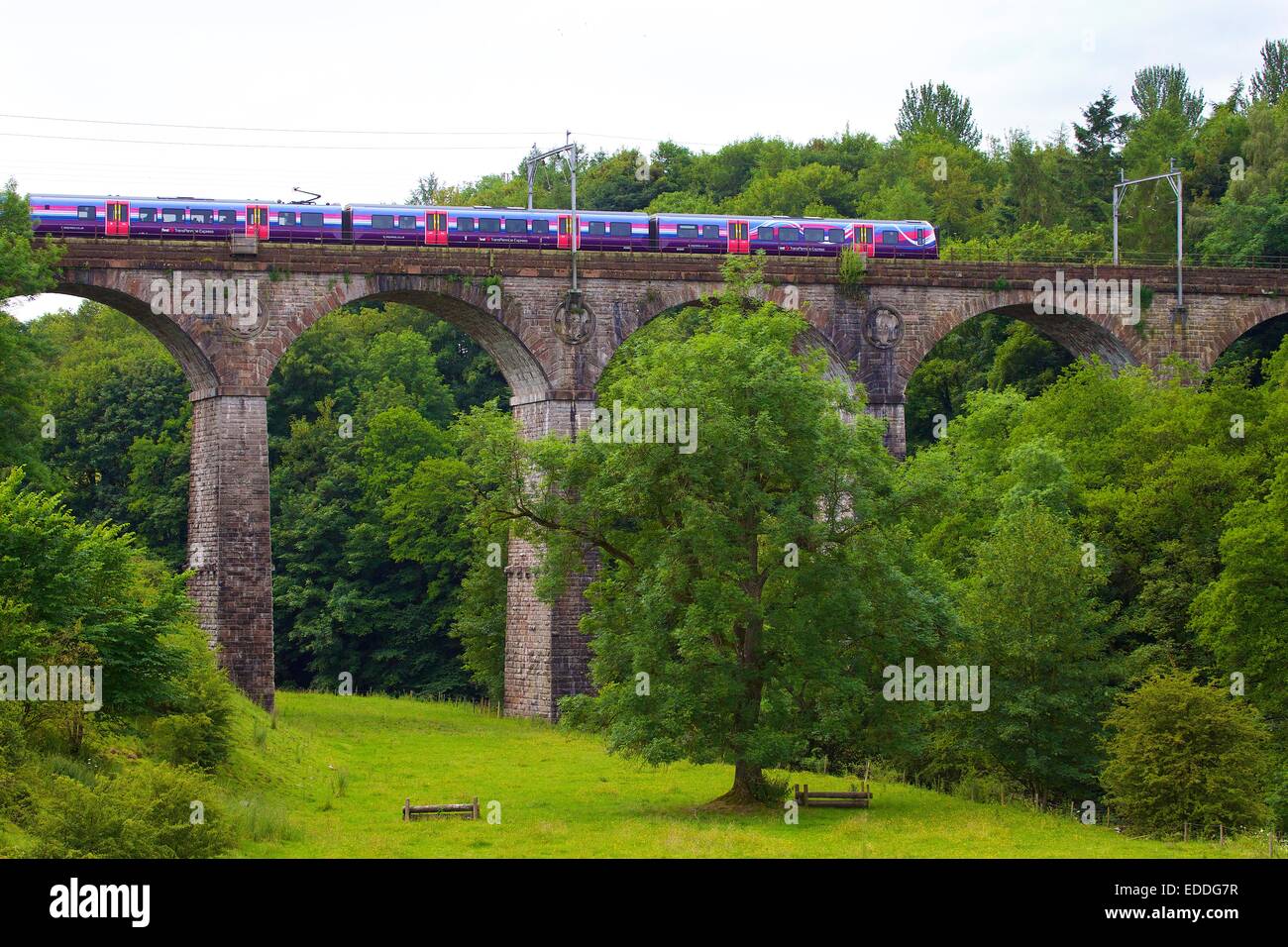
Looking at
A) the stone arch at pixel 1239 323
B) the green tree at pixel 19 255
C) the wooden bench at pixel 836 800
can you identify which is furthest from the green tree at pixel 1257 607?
the green tree at pixel 19 255

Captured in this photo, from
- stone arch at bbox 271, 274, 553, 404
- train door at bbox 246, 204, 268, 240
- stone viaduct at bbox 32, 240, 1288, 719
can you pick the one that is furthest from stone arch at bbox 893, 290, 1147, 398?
train door at bbox 246, 204, 268, 240

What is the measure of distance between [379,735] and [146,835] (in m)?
24.4

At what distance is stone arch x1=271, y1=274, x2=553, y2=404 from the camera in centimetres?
4997

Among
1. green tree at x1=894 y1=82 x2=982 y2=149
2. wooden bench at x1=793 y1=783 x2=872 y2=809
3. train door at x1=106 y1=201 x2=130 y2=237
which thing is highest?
green tree at x1=894 y1=82 x2=982 y2=149

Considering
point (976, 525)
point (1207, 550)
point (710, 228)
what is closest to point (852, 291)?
point (710, 228)

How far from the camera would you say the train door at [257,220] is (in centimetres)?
5234

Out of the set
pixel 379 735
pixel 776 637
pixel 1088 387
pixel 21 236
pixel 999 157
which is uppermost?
pixel 999 157

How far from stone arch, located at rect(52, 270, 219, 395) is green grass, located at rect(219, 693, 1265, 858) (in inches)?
373

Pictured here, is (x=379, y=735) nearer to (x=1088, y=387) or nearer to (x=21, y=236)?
(x=21, y=236)

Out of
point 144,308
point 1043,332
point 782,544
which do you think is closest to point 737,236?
point 1043,332

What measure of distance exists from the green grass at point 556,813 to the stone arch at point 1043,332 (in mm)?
16687

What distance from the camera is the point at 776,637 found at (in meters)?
36.2

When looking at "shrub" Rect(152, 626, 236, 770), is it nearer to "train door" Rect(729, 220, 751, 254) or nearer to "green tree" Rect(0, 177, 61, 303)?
"green tree" Rect(0, 177, 61, 303)

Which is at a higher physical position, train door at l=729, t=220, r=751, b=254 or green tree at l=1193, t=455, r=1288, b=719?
train door at l=729, t=220, r=751, b=254
